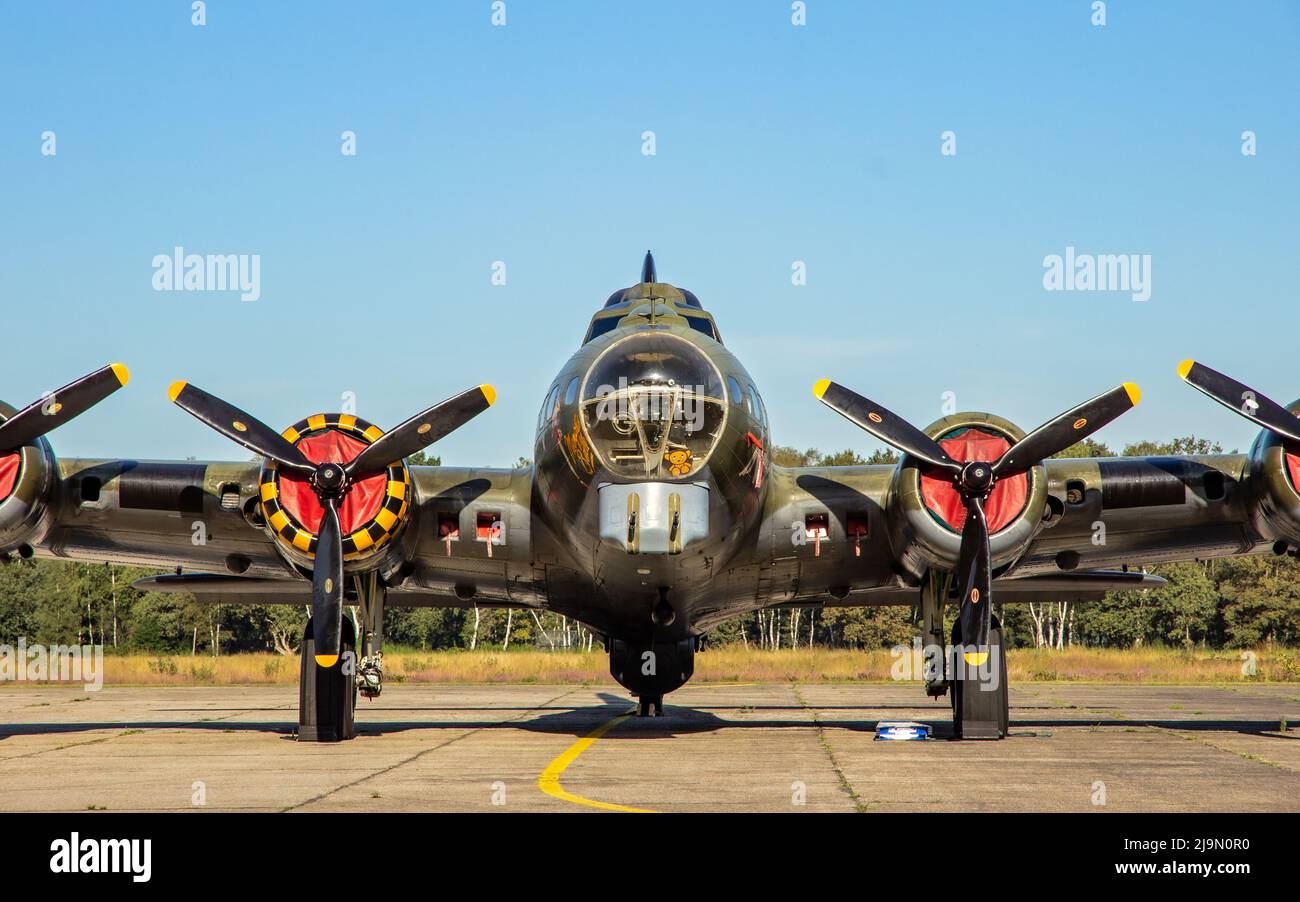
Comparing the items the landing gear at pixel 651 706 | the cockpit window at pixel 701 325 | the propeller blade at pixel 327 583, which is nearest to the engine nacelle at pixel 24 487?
the propeller blade at pixel 327 583

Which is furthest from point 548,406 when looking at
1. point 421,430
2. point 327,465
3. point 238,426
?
point 238,426

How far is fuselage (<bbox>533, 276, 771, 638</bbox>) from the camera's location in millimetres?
14797

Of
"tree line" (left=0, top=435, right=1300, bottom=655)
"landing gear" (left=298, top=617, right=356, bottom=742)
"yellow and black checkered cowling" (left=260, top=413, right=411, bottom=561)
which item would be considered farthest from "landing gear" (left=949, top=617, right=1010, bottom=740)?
"tree line" (left=0, top=435, right=1300, bottom=655)

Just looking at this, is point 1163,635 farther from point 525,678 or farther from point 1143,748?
point 1143,748

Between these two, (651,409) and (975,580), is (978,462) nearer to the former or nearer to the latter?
(975,580)

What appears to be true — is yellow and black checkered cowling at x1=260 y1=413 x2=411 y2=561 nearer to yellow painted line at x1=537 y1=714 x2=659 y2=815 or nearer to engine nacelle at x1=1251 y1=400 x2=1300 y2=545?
yellow painted line at x1=537 y1=714 x2=659 y2=815

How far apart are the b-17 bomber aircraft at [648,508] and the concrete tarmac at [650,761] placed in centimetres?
184

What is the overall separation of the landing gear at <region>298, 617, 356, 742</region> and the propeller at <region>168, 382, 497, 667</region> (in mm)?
691

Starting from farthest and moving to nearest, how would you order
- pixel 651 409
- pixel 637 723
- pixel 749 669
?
pixel 749 669 → pixel 637 723 → pixel 651 409

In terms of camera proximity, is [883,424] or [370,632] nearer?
[883,424]

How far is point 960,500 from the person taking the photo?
16.9 meters

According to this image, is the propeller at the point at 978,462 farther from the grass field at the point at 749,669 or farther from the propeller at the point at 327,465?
the grass field at the point at 749,669

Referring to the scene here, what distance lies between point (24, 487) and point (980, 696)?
13.0 m
